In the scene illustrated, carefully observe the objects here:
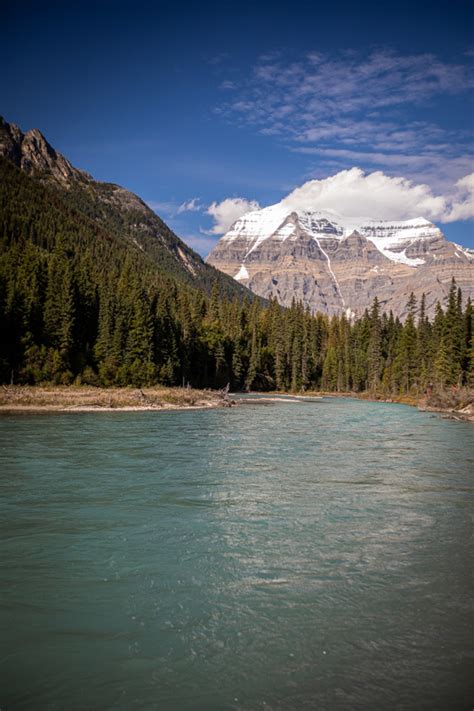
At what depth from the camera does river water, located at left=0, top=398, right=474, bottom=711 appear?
7047mm

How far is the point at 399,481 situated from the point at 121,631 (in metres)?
14.0

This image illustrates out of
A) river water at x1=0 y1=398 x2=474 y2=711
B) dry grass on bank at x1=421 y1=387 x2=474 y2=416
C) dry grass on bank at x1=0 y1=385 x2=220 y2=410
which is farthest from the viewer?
dry grass on bank at x1=421 y1=387 x2=474 y2=416

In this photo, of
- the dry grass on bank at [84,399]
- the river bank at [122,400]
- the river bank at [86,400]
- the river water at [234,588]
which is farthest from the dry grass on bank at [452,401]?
the river water at [234,588]

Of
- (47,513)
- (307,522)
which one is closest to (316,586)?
(307,522)

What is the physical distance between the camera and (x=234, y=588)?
393 inches

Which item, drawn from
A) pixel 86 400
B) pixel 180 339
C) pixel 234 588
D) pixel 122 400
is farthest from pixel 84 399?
pixel 234 588

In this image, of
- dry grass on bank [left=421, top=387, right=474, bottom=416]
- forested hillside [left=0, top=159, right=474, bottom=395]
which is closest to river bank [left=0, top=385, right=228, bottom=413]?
forested hillside [left=0, top=159, right=474, bottom=395]

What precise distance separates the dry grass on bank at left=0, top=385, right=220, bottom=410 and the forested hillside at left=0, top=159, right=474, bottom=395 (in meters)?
6.34

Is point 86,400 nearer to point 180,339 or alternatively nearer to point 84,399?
point 84,399

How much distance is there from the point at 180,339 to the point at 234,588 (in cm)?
8730

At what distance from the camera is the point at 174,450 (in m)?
26.5

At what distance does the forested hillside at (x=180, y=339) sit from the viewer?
226 ft

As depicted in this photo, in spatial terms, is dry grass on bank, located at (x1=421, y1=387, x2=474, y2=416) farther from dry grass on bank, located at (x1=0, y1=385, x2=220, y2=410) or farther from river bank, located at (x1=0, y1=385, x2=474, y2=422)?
dry grass on bank, located at (x1=0, y1=385, x2=220, y2=410)

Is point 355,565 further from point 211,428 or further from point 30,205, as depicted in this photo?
point 30,205
